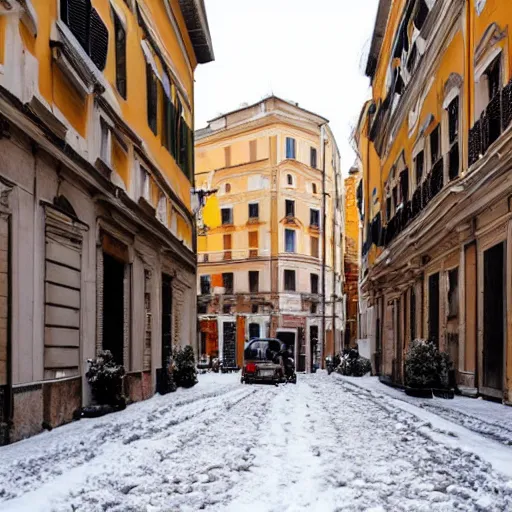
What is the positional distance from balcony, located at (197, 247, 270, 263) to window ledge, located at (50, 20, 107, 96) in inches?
1202

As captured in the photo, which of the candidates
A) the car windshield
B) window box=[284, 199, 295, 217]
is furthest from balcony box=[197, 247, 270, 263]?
the car windshield

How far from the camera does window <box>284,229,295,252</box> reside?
4112 centimetres

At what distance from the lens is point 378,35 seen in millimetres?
25484

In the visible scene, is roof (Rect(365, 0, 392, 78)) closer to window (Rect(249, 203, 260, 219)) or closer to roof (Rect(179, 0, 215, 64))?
roof (Rect(179, 0, 215, 64))

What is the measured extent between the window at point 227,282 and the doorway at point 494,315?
30.2m

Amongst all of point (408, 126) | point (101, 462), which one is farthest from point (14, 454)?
point (408, 126)

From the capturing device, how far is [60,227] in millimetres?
8828

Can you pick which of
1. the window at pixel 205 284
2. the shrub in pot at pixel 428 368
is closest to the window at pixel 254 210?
the window at pixel 205 284

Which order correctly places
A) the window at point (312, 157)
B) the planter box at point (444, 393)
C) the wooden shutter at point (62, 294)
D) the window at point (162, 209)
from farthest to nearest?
the window at point (312, 157) → the window at point (162, 209) → the planter box at point (444, 393) → the wooden shutter at point (62, 294)

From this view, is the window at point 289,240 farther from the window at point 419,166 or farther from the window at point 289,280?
the window at point 419,166

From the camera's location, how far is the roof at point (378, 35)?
77.3 feet

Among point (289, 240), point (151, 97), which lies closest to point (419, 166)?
point (151, 97)

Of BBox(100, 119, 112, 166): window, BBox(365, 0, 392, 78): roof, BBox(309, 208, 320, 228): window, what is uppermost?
BBox(365, 0, 392, 78): roof

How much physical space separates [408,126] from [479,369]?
9.48 m
